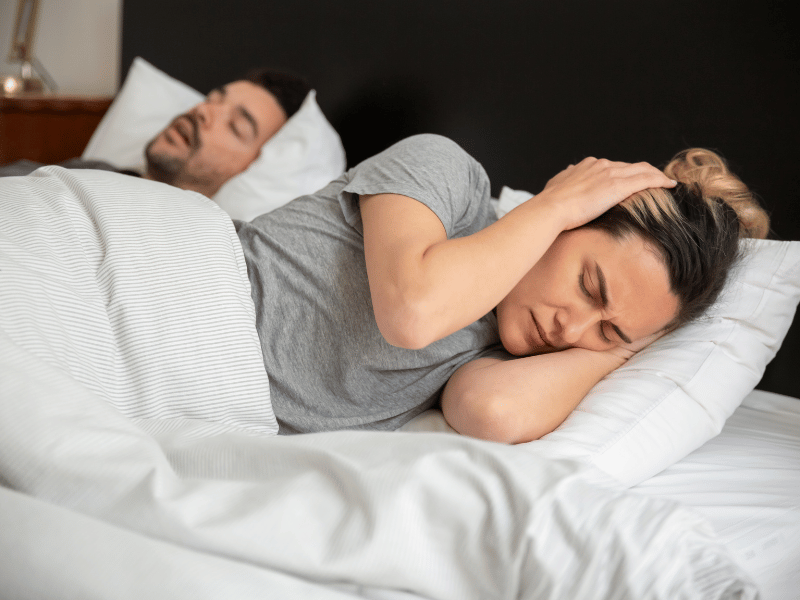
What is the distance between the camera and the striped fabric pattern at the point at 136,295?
69 cm

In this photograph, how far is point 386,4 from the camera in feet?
5.65

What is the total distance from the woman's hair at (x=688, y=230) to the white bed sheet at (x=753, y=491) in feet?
0.75

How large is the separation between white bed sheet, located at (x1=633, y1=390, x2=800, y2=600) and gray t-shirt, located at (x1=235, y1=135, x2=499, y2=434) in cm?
39

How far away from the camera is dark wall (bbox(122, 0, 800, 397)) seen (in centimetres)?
120

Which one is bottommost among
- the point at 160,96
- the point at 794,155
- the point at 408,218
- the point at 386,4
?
the point at 160,96

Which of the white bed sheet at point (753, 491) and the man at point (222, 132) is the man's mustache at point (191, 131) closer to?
the man at point (222, 132)

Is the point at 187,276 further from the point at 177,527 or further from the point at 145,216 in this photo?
the point at 177,527

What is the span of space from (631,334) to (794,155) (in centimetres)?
58

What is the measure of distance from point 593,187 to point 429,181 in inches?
9.5

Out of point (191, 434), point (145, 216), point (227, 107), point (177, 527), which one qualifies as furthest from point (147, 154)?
point (177, 527)

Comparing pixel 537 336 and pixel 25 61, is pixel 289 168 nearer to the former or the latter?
pixel 537 336

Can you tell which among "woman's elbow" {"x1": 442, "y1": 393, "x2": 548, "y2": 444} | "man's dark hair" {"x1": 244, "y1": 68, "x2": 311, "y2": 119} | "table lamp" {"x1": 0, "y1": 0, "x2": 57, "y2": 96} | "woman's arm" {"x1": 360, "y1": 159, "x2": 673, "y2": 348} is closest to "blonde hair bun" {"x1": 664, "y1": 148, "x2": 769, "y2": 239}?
"woman's arm" {"x1": 360, "y1": 159, "x2": 673, "y2": 348}

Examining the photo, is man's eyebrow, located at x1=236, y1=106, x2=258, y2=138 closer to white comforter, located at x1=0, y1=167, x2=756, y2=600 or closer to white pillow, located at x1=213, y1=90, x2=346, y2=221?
white pillow, located at x1=213, y1=90, x2=346, y2=221

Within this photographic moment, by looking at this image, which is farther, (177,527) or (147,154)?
(147,154)
